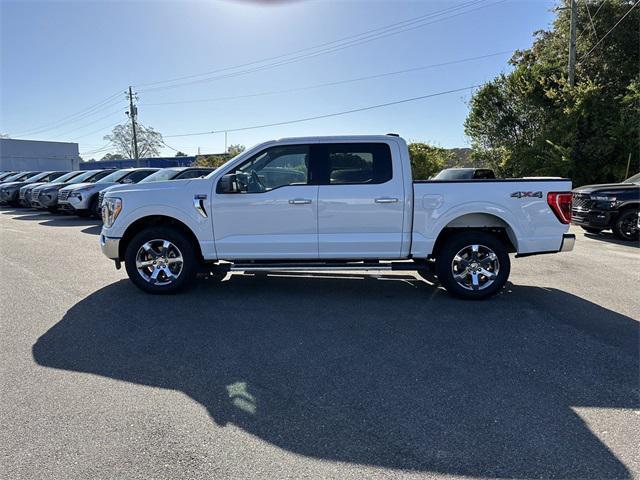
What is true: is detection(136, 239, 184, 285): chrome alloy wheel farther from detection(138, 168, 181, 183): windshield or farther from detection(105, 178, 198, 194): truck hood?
detection(138, 168, 181, 183): windshield

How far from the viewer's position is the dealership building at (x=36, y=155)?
53.7 meters

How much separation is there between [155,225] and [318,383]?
3.45 metres

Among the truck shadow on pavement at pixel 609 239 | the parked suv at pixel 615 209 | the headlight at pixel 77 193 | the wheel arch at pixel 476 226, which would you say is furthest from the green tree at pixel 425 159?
the wheel arch at pixel 476 226

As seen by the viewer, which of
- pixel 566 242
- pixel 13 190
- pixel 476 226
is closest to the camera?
pixel 566 242

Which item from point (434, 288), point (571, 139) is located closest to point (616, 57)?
point (571, 139)

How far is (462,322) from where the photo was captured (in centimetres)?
457

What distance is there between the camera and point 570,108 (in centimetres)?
1758

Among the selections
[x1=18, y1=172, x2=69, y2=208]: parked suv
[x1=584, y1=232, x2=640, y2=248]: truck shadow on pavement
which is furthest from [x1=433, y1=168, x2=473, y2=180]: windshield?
[x1=18, y1=172, x2=69, y2=208]: parked suv

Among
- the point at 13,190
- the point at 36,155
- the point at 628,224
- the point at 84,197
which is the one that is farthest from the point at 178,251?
the point at 36,155

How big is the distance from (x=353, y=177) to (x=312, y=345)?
227 centimetres

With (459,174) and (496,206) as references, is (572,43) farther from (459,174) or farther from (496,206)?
(496,206)

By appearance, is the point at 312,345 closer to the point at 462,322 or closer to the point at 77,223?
the point at 462,322

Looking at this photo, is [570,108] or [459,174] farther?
[570,108]

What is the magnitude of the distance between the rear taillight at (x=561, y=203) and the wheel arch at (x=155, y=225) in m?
4.52
